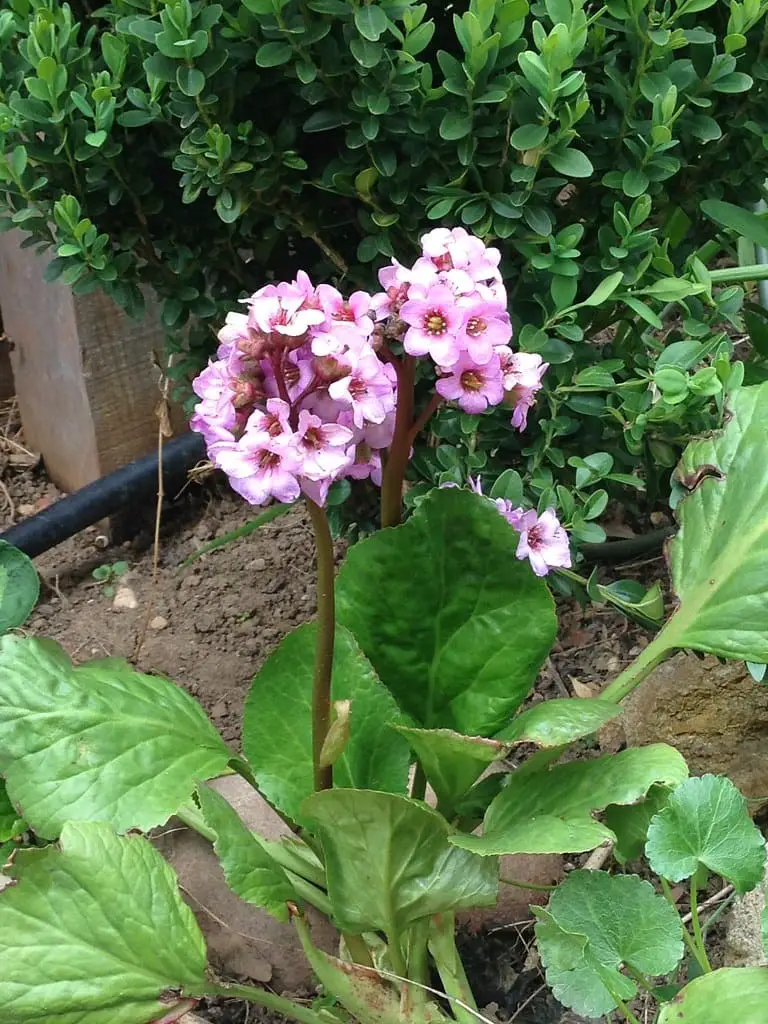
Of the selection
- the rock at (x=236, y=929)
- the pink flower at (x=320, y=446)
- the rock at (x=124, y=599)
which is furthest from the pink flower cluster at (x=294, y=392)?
the rock at (x=124, y=599)

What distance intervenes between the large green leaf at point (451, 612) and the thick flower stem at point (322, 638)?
0.42ft

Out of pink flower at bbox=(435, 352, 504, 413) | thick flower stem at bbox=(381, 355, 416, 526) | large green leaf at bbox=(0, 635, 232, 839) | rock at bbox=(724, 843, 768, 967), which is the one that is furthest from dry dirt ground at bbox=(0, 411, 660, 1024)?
pink flower at bbox=(435, 352, 504, 413)

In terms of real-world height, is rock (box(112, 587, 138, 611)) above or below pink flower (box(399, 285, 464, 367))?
below

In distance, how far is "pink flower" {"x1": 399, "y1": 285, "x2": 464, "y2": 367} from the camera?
0.76 meters

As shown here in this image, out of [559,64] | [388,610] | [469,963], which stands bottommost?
[469,963]

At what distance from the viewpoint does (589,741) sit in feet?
4.35

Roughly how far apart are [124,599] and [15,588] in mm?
554

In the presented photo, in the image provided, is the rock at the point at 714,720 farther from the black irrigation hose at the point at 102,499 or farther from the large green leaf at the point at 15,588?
the black irrigation hose at the point at 102,499

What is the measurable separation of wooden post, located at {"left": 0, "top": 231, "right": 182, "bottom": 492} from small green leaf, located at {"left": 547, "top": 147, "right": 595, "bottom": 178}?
994 mm

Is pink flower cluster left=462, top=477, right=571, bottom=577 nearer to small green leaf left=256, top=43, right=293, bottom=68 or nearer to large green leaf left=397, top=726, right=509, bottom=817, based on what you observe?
large green leaf left=397, top=726, right=509, bottom=817

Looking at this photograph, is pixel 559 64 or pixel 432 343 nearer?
pixel 432 343

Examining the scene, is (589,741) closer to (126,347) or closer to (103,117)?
(103,117)

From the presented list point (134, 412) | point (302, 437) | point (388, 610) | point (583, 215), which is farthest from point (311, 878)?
point (134, 412)

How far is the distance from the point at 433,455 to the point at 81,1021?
71 cm
